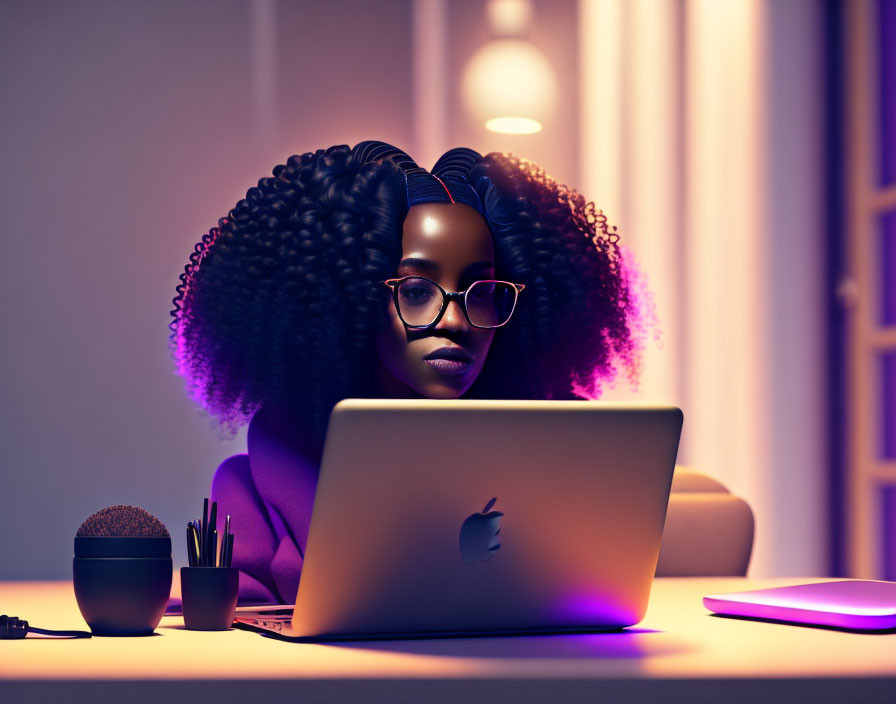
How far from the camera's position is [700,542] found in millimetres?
1861

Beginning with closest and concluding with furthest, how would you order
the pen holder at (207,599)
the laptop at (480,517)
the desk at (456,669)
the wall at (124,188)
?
the desk at (456,669) < the laptop at (480,517) < the pen holder at (207,599) < the wall at (124,188)

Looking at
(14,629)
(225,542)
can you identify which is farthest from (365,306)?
(14,629)

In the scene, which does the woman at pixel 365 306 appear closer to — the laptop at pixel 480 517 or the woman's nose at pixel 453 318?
the woman's nose at pixel 453 318

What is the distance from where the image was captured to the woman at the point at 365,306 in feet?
4.14

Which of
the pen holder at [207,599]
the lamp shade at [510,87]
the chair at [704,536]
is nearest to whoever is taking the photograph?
the pen holder at [207,599]

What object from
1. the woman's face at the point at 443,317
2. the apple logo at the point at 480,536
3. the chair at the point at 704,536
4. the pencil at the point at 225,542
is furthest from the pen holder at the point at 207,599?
the chair at the point at 704,536

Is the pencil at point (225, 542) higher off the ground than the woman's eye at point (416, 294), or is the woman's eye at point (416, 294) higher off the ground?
the woman's eye at point (416, 294)

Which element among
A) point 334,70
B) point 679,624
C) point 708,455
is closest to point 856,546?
point 708,455

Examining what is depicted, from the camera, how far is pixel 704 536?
73.3 inches

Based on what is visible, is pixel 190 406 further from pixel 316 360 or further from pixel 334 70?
pixel 316 360

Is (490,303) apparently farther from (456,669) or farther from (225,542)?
(456,669)

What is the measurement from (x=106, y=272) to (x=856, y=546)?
2626 millimetres

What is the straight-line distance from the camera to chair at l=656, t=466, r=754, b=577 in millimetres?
1839

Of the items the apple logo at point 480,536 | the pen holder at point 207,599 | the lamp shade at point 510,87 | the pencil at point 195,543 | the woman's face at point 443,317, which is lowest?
the pen holder at point 207,599
